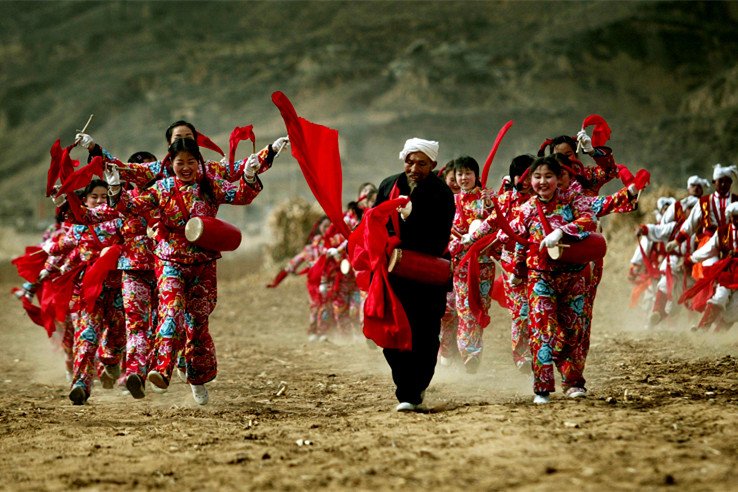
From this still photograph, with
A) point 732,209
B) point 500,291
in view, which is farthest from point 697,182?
point 500,291

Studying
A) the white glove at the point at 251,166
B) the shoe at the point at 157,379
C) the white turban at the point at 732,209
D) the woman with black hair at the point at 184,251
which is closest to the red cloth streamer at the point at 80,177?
the woman with black hair at the point at 184,251

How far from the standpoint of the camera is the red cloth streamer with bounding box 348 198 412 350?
18.6 feet

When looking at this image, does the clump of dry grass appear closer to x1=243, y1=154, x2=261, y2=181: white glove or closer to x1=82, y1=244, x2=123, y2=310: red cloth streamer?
x1=82, y1=244, x2=123, y2=310: red cloth streamer

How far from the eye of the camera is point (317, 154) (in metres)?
6.34

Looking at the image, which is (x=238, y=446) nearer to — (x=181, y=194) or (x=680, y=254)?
(x=181, y=194)

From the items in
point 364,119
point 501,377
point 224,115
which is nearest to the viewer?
point 501,377

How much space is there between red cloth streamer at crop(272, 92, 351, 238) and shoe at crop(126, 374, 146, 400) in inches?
73.1

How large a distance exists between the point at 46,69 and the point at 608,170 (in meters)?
49.5

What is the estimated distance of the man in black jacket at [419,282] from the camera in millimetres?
5852

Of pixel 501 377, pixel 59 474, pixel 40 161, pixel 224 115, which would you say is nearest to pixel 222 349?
pixel 501 377

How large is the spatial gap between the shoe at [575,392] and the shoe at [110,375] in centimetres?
394

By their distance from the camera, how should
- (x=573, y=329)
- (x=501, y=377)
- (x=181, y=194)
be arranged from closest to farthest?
(x=573, y=329) → (x=181, y=194) → (x=501, y=377)

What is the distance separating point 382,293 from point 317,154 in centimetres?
125

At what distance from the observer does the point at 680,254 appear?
11.1 m
